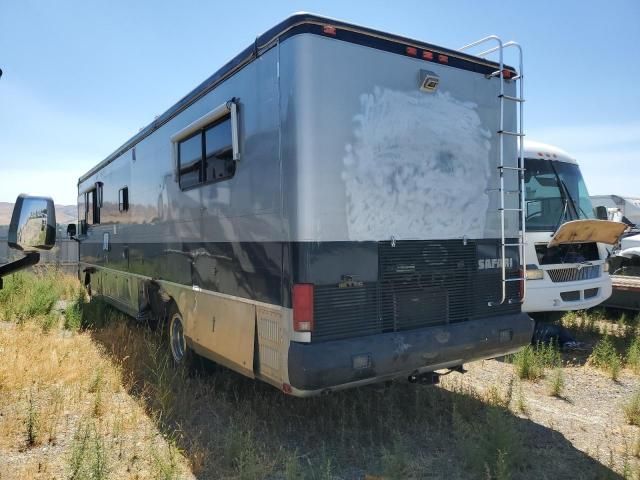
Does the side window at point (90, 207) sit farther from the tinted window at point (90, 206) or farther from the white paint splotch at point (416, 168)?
the white paint splotch at point (416, 168)

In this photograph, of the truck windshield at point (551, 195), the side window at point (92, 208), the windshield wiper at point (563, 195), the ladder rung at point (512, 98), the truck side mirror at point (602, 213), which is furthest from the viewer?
the side window at point (92, 208)

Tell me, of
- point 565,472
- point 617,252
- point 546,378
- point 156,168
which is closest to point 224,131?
point 156,168

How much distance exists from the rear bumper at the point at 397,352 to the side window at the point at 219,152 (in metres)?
1.78

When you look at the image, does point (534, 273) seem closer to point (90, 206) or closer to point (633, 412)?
point (633, 412)

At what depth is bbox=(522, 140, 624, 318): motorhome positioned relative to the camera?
664 cm

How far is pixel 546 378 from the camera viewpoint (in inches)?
228

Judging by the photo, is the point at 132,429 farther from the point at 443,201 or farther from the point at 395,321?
the point at 443,201

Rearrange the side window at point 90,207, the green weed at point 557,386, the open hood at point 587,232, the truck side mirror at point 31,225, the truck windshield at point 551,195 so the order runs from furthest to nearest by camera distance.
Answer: the side window at point 90,207, the truck windshield at point 551,195, the open hood at point 587,232, the green weed at point 557,386, the truck side mirror at point 31,225

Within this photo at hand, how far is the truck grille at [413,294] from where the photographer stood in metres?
3.73

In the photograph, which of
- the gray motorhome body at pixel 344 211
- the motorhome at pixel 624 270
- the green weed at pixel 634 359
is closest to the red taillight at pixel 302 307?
the gray motorhome body at pixel 344 211

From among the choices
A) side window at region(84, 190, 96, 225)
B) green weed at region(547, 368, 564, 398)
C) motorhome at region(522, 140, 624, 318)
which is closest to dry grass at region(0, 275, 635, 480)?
green weed at region(547, 368, 564, 398)

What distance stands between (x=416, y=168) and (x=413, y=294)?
1.03 meters

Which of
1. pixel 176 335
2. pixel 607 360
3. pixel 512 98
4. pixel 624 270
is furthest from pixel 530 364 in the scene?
pixel 624 270

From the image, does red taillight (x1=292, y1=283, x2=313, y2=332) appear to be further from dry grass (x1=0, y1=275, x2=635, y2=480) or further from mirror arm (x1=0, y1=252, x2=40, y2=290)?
mirror arm (x1=0, y1=252, x2=40, y2=290)
